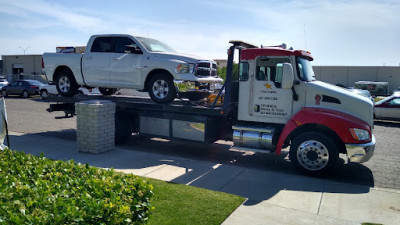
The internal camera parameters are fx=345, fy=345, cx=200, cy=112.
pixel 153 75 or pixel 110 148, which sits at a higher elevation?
pixel 153 75

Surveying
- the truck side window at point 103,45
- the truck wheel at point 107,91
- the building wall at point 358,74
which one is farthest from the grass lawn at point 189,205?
the building wall at point 358,74

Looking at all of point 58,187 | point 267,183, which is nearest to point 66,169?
point 58,187

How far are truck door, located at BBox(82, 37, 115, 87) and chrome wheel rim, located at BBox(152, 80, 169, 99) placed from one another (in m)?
1.53

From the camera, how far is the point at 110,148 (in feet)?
30.0

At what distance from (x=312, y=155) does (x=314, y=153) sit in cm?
6

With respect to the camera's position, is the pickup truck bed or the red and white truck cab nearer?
the red and white truck cab

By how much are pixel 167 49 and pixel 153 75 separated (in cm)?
118

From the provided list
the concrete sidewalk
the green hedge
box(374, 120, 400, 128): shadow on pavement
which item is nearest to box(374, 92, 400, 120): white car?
box(374, 120, 400, 128): shadow on pavement

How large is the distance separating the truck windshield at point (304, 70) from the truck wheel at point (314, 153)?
1303 mm

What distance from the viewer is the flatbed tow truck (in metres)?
7.18

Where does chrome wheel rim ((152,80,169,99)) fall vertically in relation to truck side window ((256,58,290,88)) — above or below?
below

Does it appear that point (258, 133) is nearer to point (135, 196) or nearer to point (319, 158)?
point (319, 158)

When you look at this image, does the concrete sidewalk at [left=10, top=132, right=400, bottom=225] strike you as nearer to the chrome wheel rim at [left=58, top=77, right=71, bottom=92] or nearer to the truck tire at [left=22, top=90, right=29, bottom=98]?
the chrome wheel rim at [left=58, top=77, right=71, bottom=92]

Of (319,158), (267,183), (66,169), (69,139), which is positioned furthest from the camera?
(69,139)
